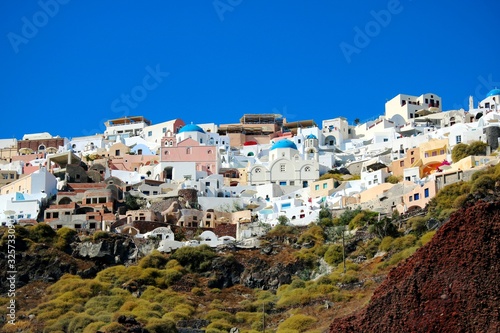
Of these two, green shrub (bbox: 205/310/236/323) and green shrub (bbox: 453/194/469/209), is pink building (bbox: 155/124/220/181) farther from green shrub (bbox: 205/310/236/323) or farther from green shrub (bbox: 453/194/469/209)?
green shrub (bbox: 205/310/236/323)

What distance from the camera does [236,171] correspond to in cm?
9025

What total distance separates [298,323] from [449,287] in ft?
64.7

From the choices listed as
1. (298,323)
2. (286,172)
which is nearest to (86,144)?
(286,172)

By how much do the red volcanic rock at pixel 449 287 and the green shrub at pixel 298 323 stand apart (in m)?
16.6

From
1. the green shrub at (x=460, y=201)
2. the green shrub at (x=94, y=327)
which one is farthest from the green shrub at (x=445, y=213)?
the green shrub at (x=94, y=327)

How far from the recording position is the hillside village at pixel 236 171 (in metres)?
68.4

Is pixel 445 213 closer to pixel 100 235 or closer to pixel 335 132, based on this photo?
pixel 100 235

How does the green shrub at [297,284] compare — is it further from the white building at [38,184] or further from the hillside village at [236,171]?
the white building at [38,184]

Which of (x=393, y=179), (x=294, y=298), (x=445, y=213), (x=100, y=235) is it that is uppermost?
(x=393, y=179)

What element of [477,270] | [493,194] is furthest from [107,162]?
[477,270]

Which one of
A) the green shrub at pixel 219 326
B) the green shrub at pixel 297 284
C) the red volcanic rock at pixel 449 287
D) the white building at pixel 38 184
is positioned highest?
the white building at pixel 38 184

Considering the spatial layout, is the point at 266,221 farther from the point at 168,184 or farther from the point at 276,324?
the point at 276,324

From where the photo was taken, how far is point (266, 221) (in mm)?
69312

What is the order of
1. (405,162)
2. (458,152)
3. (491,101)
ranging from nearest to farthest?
1. (458,152)
2. (405,162)
3. (491,101)
